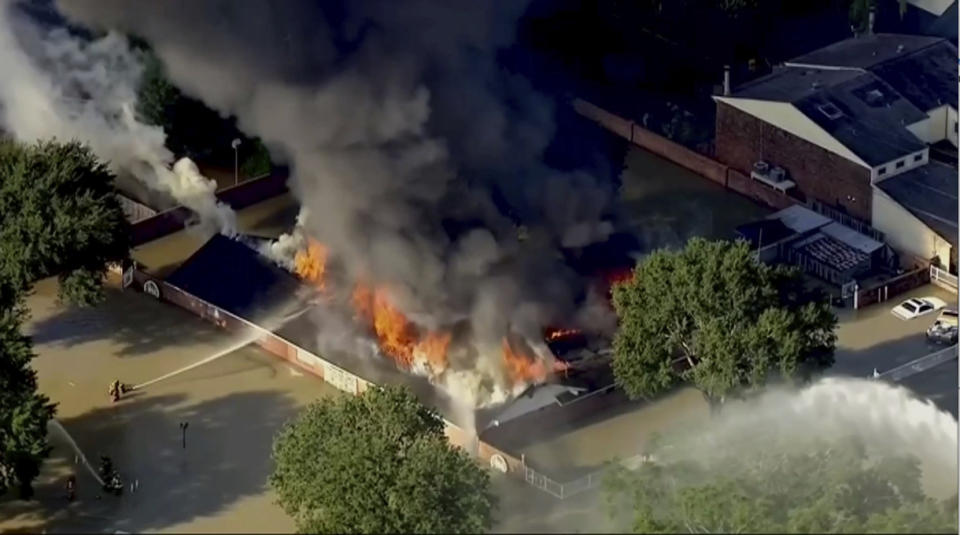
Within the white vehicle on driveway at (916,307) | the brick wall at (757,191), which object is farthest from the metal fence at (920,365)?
the brick wall at (757,191)

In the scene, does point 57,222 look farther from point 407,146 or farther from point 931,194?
point 931,194

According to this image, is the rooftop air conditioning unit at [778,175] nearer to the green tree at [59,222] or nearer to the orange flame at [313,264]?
the orange flame at [313,264]

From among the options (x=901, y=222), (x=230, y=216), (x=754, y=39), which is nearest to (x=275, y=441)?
(x=230, y=216)

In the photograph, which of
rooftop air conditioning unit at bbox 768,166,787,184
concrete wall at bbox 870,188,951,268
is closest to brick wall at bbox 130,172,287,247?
rooftop air conditioning unit at bbox 768,166,787,184

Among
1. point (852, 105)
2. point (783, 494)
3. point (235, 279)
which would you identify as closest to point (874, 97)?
point (852, 105)

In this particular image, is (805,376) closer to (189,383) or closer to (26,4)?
(189,383)

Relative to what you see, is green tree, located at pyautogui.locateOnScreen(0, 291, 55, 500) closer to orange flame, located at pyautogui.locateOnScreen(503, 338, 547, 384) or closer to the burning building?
the burning building
